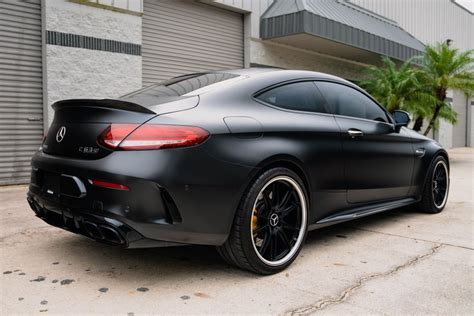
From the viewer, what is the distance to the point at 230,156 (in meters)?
2.72

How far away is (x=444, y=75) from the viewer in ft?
44.2

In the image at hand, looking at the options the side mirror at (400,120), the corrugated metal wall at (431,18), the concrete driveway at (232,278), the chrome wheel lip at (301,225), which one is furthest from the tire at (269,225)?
the corrugated metal wall at (431,18)

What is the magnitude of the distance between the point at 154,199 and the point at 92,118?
69 cm

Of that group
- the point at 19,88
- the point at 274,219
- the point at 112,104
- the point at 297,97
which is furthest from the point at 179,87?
the point at 19,88

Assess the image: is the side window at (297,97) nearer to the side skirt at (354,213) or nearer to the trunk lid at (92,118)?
the trunk lid at (92,118)

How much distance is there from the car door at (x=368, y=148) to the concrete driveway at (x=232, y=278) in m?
0.47

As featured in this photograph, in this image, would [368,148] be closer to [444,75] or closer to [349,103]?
[349,103]

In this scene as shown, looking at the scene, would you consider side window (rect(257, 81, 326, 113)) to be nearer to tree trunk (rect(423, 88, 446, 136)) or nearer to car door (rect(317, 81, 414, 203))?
car door (rect(317, 81, 414, 203))

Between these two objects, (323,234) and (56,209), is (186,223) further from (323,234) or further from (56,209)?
(323,234)

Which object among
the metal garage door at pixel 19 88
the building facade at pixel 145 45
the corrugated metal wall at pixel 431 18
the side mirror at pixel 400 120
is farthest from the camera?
the corrugated metal wall at pixel 431 18

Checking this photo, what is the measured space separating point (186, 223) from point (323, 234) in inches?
75.5

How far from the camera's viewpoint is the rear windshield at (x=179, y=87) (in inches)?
120

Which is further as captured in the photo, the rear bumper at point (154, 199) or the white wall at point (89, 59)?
the white wall at point (89, 59)

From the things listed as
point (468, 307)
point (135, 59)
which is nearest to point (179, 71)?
point (135, 59)
